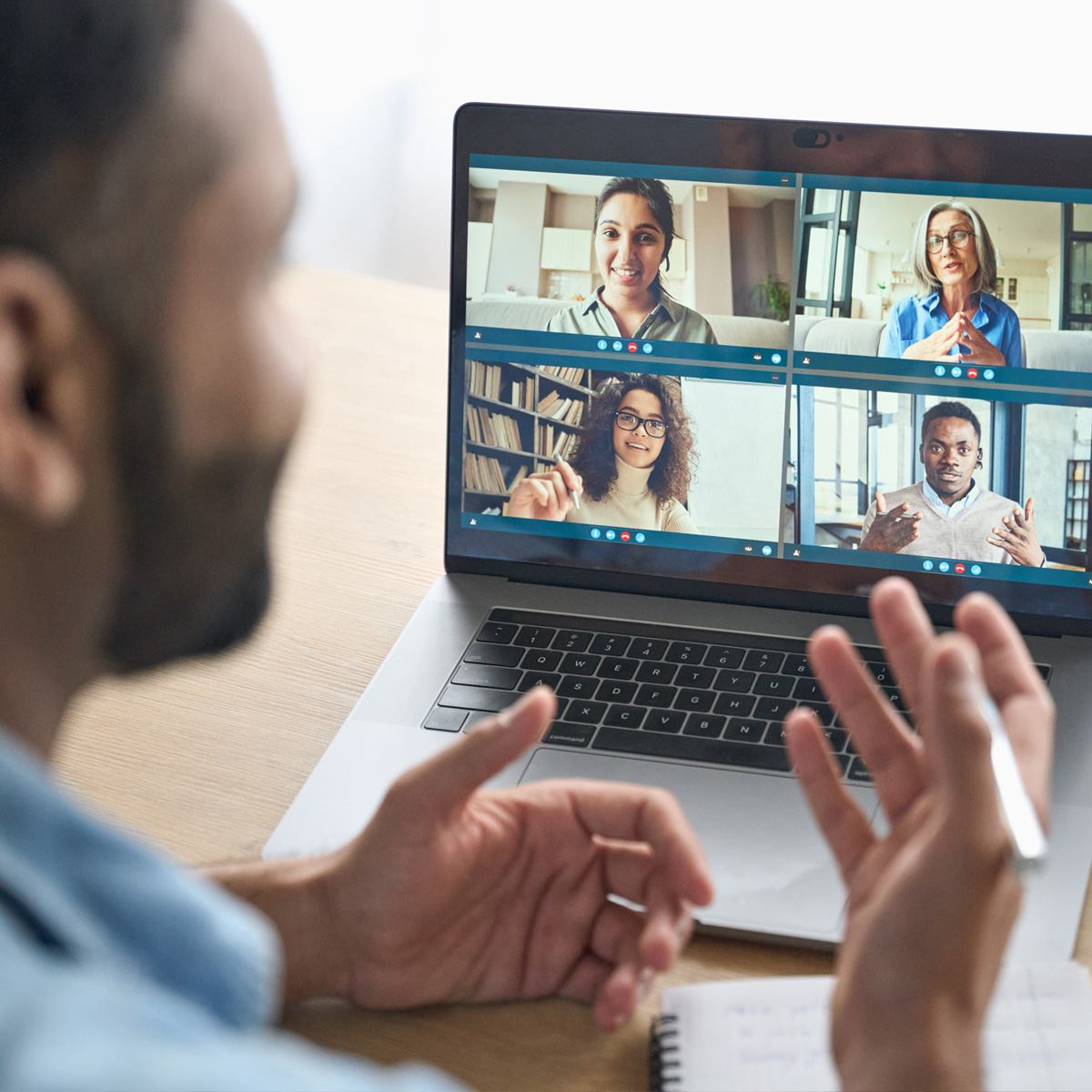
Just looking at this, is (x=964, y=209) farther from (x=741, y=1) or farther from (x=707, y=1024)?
(x=741, y=1)

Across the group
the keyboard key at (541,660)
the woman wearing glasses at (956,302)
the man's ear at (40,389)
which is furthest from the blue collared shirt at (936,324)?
the man's ear at (40,389)

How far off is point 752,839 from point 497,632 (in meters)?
0.27

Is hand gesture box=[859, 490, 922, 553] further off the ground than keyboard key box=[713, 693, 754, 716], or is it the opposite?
hand gesture box=[859, 490, 922, 553]

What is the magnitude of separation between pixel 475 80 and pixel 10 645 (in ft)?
7.89

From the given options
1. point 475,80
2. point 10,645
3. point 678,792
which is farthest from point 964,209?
point 475,80

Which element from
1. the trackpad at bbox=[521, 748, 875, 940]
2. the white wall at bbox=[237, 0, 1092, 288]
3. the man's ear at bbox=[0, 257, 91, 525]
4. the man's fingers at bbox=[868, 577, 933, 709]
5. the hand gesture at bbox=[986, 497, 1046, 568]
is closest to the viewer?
the man's ear at bbox=[0, 257, 91, 525]

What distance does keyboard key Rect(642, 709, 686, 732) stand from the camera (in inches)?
30.3

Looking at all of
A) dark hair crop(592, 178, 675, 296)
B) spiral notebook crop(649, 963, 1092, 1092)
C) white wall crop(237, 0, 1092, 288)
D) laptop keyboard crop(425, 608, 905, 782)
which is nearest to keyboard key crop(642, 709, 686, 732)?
laptop keyboard crop(425, 608, 905, 782)

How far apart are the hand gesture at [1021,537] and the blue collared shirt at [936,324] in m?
0.10

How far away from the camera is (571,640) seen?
0.86 meters

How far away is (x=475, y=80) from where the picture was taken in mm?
2594

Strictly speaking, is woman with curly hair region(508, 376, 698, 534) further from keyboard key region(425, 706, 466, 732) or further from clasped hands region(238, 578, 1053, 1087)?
clasped hands region(238, 578, 1053, 1087)

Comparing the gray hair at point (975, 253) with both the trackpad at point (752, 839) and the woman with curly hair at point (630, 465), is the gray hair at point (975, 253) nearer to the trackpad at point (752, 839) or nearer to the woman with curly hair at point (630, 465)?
the woman with curly hair at point (630, 465)

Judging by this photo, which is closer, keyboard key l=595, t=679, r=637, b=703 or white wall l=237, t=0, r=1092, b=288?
keyboard key l=595, t=679, r=637, b=703
